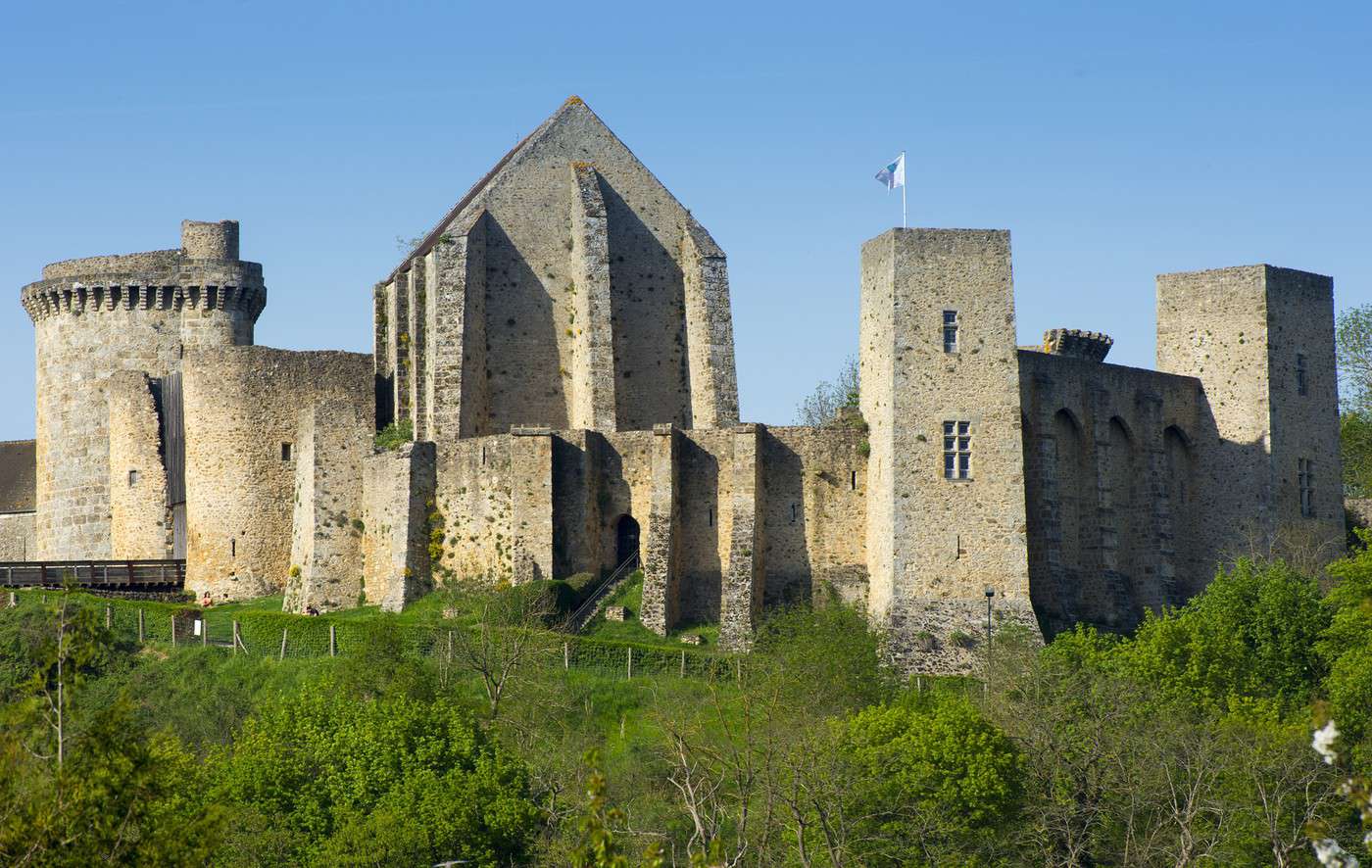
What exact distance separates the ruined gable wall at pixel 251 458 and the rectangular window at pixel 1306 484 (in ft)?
78.9

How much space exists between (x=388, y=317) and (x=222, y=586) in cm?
848

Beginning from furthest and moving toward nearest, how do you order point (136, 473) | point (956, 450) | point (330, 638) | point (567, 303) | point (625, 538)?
point (136, 473) < point (567, 303) < point (625, 538) < point (330, 638) < point (956, 450)

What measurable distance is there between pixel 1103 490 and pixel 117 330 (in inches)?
1170

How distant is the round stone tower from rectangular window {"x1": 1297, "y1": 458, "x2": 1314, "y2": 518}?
30294 mm

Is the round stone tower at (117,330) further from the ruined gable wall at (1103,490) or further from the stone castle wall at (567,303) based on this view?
the ruined gable wall at (1103,490)

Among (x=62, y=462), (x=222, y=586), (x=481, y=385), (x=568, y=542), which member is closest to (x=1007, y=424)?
(x=568, y=542)

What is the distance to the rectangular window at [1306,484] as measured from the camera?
204 ft

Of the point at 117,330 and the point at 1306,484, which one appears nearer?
the point at 1306,484

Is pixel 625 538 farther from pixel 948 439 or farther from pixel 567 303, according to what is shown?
pixel 948 439

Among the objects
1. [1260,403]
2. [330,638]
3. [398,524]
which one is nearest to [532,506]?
[398,524]

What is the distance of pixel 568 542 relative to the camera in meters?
57.6

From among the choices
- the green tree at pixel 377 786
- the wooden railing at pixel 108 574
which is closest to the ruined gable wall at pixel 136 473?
the wooden railing at pixel 108 574

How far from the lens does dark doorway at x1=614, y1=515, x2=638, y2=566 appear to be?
58969mm

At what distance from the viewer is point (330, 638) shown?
5519 centimetres
